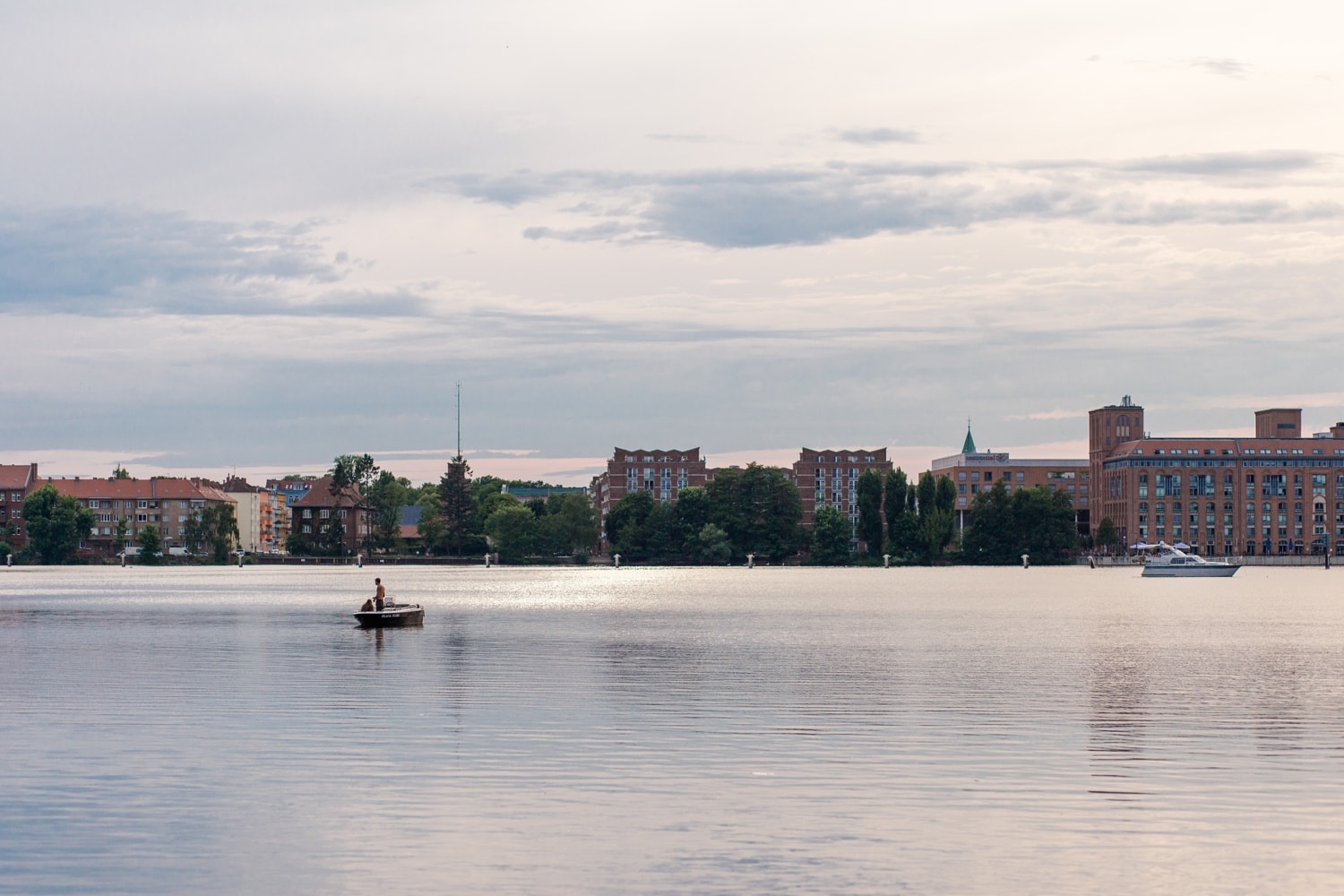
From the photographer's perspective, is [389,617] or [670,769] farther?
[389,617]

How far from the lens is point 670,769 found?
3089 centimetres

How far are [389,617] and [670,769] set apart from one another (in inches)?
2209

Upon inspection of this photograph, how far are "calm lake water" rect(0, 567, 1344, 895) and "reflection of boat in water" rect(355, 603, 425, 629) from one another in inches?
530

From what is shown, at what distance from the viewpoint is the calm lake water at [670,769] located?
2191cm

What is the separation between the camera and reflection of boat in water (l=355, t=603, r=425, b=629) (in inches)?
3322

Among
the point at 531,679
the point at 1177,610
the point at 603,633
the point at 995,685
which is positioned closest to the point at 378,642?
the point at 603,633

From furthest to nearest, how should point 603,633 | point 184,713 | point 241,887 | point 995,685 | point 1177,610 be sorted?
point 1177,610 < point 603,633 < point 995,685 < point 184,713 < point 241,887

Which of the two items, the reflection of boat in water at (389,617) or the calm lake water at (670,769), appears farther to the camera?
the reflection of boat in water at (389,617)

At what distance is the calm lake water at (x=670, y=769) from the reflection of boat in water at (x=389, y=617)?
13462 millimetres

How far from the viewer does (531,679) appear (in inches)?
2055

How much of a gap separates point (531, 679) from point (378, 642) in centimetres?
2351

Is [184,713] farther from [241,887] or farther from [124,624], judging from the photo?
[124,624]

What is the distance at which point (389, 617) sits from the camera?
279ft

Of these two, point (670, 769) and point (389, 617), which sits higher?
point (389, 617)
